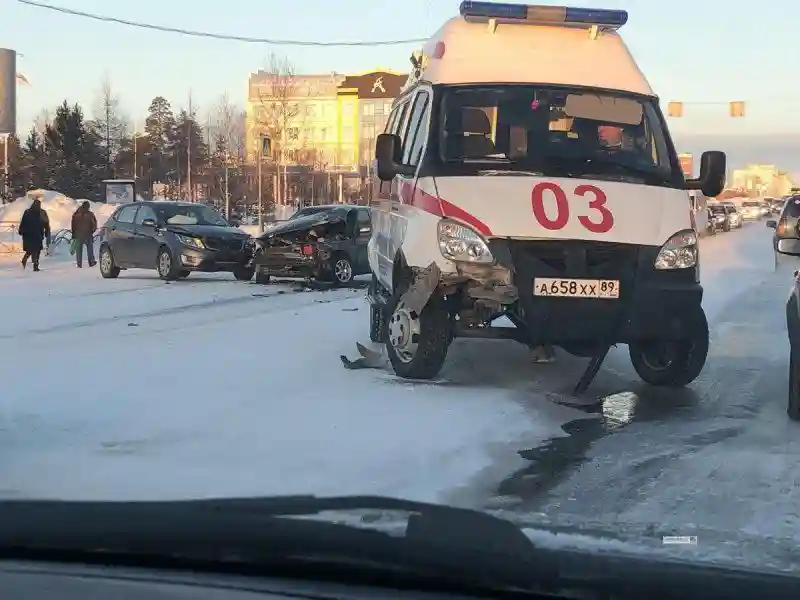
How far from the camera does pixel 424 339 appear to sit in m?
7.20

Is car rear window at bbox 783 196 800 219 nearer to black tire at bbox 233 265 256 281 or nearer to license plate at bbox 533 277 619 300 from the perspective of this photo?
black tire at bbox 233 265 256 281

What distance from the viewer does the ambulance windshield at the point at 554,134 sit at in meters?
7.15

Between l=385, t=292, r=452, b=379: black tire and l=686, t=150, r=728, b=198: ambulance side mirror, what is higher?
l=686, t=150, r=728, b=198: ambulance side mirror

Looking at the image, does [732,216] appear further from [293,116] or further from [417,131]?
[417,131]

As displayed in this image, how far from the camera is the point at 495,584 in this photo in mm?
2180

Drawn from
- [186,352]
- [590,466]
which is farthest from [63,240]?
[590,466]

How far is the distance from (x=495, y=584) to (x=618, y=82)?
631cm

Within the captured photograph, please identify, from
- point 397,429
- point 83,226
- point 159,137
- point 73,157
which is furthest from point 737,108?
point 159,137

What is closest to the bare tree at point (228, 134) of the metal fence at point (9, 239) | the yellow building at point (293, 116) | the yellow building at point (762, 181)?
the yellow building at point (293, 116)

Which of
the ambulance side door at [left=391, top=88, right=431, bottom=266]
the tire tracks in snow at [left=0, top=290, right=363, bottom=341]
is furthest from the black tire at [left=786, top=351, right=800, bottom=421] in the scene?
the tire tracks in snow at [left=0, top=290, right=363, bottom=341]

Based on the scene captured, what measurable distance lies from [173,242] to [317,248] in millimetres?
3034

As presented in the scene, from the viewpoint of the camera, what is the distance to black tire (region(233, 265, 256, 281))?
18261 millimetres

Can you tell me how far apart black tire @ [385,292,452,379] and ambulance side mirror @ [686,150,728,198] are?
234cm

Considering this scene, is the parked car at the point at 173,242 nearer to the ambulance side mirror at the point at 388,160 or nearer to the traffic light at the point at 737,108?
the ambulance side mirror at the point at 388,160
